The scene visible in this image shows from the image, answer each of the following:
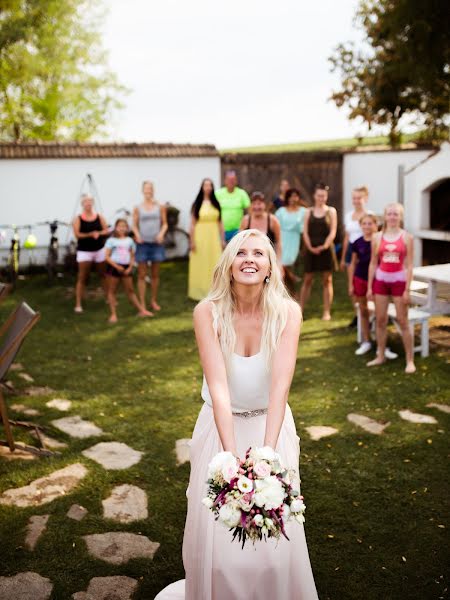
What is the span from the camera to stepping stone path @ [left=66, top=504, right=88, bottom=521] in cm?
485

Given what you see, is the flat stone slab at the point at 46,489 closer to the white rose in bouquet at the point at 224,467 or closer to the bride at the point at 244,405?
the bride at the point at 244,405

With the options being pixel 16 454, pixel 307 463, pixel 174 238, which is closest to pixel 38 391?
pixel 16 454

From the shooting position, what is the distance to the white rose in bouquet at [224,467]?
287 centimetres

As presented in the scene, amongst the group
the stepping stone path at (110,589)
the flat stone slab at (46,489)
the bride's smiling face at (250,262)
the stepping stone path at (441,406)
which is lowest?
the stepping stone path at (110,589)

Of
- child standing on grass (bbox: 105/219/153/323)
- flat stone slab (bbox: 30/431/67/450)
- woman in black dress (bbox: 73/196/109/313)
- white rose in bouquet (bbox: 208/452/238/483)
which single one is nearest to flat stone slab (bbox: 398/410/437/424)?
flat stone slab (bbox: 30/431/67/450)

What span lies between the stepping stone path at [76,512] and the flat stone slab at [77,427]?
1.36 metres

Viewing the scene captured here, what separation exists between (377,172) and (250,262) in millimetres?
14010

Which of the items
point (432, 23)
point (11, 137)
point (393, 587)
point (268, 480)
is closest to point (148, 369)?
point (393, 587)

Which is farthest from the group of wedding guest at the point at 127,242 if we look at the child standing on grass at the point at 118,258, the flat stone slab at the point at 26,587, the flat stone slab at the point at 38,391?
the flat stone slab at the point at 26,587

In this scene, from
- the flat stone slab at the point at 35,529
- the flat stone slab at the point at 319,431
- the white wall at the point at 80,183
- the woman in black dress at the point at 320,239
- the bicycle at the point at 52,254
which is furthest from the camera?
the white wall at the point at 80,183

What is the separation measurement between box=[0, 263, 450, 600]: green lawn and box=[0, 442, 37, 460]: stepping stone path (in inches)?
4.2

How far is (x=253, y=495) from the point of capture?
280 cm

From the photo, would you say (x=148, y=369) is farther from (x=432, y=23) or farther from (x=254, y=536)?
(x=432, y=23)

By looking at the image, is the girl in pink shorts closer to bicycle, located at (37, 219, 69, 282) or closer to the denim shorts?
the denim shorts
